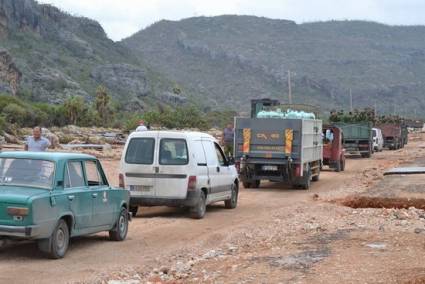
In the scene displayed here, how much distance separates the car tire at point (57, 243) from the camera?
9.99 m

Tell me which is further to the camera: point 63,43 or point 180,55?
point 180,55

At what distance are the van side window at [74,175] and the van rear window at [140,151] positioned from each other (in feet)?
13.9

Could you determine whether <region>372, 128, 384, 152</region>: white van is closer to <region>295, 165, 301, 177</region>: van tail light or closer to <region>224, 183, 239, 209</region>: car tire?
<region>295, 165, 301, 177</region>: van tail light

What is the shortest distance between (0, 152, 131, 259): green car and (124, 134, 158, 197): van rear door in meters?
3.32

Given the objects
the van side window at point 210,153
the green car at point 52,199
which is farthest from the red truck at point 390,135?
the green car at point 52,199

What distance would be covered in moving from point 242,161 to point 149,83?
4127 inches

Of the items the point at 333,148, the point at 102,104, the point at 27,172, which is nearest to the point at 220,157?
the point at 27,172

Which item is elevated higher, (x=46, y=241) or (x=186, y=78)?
(x=186, y=78)

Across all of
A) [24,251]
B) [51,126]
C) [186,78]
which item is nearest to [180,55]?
[186,78]

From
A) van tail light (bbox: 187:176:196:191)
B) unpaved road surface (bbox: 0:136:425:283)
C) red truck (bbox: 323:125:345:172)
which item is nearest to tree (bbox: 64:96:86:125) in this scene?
red truck (bbox: 323:125:345:172)

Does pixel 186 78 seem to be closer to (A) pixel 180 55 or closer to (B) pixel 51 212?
(A) pixel 180 55

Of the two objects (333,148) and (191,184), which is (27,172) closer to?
(191,184)

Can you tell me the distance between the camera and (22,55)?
357ft

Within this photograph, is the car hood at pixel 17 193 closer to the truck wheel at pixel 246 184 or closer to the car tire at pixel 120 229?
the car tire at pixel 120 229
